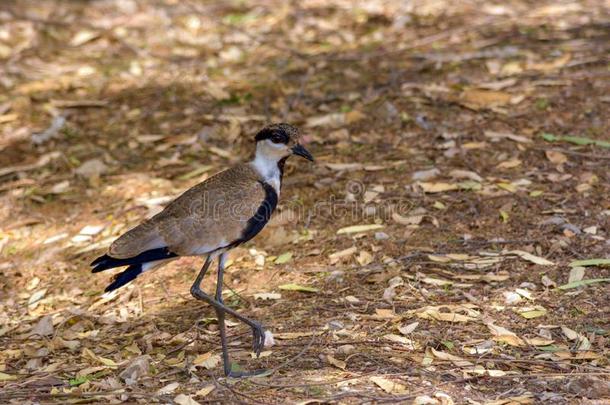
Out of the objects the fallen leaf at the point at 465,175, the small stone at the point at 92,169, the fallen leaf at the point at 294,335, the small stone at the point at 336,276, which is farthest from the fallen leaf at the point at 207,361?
the small stone at the point at 92,169

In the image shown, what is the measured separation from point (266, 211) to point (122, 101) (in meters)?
4.10

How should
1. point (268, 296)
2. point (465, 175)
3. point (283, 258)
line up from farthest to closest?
point (465, 175) < point (283, 258) < point (268, 296)

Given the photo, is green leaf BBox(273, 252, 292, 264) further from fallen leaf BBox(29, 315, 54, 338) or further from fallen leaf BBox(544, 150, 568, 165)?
fallen leaf BBox(544, 150, 568, 165)

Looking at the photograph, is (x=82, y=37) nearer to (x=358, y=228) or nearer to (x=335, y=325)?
(x=358, y=228)

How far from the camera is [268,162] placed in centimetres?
548

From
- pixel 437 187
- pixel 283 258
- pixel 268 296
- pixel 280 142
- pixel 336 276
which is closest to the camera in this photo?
pixel 280 142

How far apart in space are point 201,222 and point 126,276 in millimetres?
545

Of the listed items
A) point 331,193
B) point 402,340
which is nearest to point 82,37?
point 331,193

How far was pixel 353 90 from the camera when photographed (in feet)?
27.7

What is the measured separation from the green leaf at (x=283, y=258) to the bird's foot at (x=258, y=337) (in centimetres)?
108

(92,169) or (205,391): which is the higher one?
(92,169)

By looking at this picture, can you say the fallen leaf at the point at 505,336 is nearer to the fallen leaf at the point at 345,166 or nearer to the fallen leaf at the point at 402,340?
the fallen leaf at the point at 402,340

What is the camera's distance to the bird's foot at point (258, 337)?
5.08 m

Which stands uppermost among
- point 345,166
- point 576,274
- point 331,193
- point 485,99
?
point 485,99
